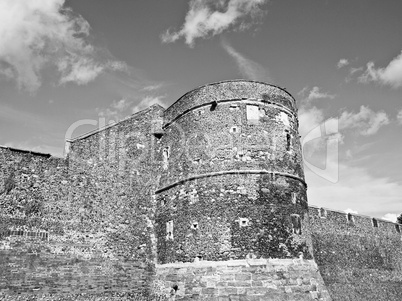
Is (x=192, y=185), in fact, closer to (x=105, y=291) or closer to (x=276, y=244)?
(x=276, y=244)

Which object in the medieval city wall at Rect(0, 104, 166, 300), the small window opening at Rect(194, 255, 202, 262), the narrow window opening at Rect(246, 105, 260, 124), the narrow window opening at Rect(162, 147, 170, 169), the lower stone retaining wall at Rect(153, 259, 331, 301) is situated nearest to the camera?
the lower stone retaining wall at Rect(153, 259, 331, 301)

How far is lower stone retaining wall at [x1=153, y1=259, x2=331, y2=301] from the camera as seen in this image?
12453 millimetres

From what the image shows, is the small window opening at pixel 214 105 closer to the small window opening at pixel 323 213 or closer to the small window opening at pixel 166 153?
the small window opening at pixel 166 153

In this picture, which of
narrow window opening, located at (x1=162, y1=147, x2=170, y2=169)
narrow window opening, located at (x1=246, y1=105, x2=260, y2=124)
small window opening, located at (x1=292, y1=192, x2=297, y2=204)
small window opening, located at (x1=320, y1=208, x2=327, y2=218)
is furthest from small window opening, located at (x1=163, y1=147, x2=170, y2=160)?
small window opening, located at (x1=320, y1=208, x2=327, y2=218)

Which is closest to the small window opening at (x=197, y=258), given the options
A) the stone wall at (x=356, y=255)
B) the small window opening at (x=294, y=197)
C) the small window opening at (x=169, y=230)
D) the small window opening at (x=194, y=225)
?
the small window opening at (x=194, y=225)

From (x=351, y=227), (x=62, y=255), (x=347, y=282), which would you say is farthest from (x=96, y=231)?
(x=351, y=227)

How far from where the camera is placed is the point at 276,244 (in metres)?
13.2

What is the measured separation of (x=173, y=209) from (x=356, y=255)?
14679 millimetres

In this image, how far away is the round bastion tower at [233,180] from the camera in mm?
13461

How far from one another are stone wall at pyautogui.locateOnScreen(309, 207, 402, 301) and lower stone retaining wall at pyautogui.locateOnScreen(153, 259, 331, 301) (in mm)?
8012

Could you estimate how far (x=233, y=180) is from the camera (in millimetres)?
14094

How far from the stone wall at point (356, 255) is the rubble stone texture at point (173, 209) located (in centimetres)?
765

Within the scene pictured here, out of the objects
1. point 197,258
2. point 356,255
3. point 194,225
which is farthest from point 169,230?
point 356,255

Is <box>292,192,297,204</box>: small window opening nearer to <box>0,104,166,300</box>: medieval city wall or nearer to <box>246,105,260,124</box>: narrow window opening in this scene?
<box>246,105,260,124</box>: narrow window opening
